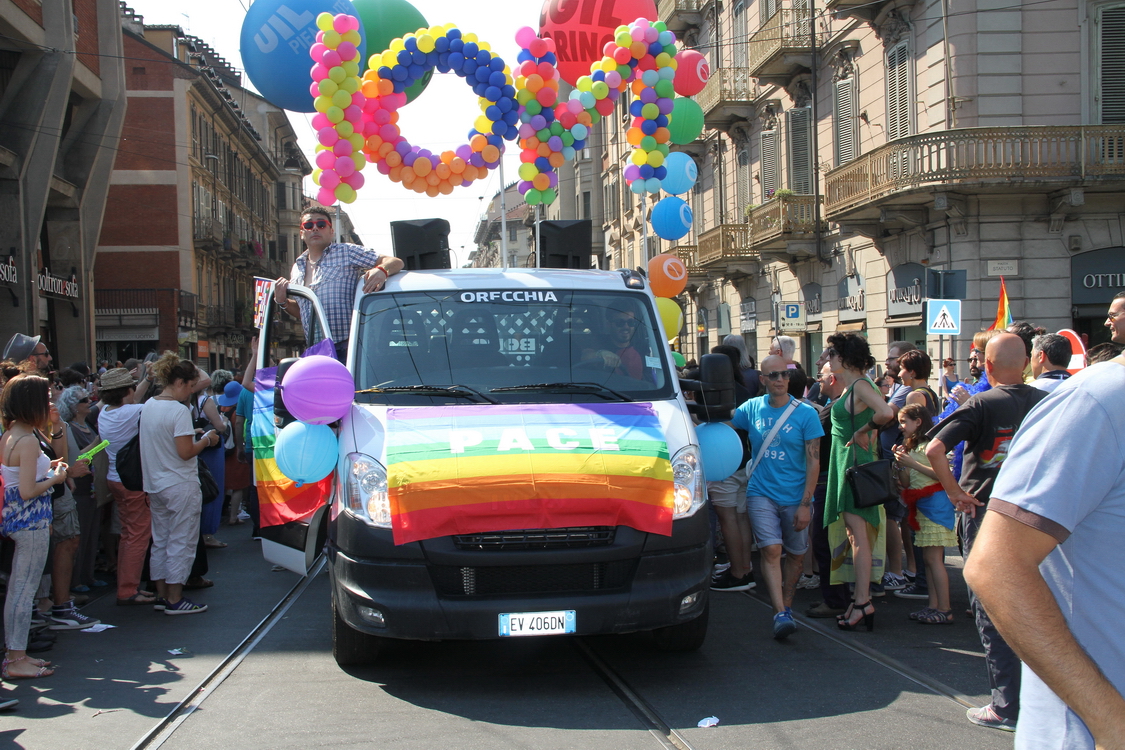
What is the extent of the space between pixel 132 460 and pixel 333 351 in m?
2.35

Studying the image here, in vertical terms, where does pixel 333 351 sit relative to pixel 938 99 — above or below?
below

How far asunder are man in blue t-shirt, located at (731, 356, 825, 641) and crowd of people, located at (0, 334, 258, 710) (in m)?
4.09

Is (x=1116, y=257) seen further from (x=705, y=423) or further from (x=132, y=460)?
(x=132, y=460)

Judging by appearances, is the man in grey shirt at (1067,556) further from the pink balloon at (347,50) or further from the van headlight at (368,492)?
the pink balloon at (347,50)

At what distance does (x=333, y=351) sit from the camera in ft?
20.7

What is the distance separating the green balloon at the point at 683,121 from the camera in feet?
31.7

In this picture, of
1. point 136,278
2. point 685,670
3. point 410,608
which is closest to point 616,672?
point 685,670

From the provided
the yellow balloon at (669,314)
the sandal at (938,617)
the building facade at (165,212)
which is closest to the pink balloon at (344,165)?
the yellow balloon at (669,314)

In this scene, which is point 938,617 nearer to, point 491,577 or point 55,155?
point 491,577

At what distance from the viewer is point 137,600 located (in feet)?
25.5

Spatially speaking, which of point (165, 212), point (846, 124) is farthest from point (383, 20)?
point (165, 212)

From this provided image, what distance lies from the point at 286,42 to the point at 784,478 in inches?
230

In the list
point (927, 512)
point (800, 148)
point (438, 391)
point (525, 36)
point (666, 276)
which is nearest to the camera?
point (438, 391)

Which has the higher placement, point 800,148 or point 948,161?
point 800,148
